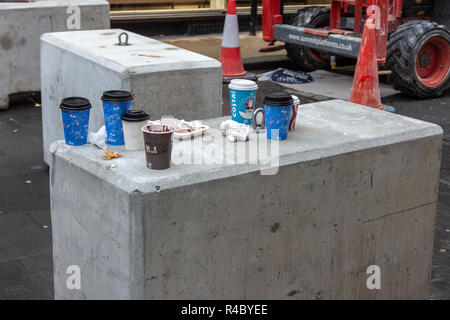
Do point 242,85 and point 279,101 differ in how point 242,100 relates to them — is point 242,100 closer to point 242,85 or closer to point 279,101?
point 242,85

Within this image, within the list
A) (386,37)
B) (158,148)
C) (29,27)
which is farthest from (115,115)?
(386,37)

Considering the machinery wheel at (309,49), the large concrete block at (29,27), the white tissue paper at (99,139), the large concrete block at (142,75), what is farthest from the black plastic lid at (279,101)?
the machinery wheel at (309,49)

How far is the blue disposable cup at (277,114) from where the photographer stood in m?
3.51

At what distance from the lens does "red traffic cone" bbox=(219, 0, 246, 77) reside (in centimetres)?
941

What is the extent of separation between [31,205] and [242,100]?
2.33 meters

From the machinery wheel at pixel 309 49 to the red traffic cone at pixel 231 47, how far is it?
119cm

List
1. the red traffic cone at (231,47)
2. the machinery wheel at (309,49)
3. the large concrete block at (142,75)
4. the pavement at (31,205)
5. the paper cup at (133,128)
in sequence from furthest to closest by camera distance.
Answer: the machinery wheel at (309,49)
the red traffic cone at (231,47)
the large concrete block at (142,75)
the pavement at (31,205)
the paper cup at (133,128)

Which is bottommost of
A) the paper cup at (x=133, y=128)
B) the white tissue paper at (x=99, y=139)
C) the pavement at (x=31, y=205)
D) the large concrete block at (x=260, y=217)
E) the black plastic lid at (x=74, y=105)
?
the pavement at (x=31, y=205)

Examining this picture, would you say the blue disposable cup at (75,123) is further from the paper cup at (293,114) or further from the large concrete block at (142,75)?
the large concrete block at (142,75)

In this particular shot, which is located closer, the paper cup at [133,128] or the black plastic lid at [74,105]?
the paper cup at [133,128]

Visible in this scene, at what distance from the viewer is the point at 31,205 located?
5465mm

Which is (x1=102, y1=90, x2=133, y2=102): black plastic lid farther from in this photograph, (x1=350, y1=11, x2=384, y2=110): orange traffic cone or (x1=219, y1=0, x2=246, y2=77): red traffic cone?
(x1=219, y1=0, x2=246, y2=77): red traffic cone

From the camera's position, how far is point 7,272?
14.4 ft
